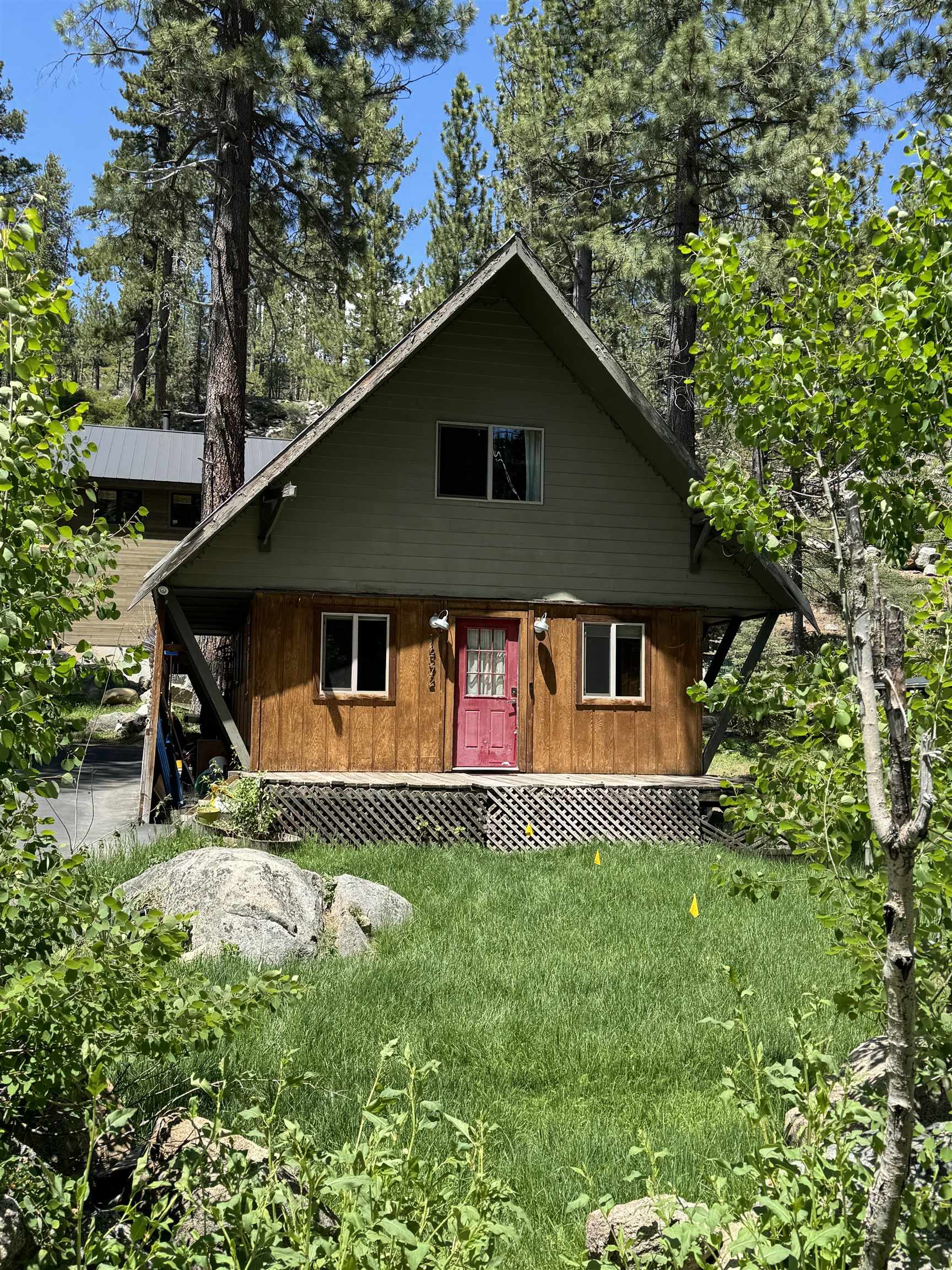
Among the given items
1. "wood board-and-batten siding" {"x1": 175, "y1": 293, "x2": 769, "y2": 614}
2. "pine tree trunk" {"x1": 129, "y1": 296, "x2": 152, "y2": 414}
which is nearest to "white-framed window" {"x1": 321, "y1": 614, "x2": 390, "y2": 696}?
"wood board-and-batten siding" {"x1": 175, "y1": 293, "x2": 769, "y2": 614}

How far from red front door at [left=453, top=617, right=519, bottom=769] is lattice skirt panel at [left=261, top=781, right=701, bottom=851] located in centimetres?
116

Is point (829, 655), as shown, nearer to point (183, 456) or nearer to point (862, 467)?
point (862, 467)

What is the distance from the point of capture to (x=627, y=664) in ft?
51.3

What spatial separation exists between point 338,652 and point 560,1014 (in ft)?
27.3

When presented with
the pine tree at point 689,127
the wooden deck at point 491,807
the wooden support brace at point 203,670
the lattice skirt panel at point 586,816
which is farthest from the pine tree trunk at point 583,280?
the wooden support brace at point 203,670

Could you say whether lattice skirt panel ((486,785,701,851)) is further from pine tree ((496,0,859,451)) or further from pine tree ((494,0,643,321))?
pine tree ((494,0,643,321))

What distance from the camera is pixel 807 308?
16.1 feet

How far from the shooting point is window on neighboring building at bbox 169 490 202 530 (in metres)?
32.4


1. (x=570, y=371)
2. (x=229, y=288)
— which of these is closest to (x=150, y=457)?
(x=229, y=288)

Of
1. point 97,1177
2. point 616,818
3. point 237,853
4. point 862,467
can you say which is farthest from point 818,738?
point 616,818

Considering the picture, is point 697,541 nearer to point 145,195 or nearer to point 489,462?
point 489,462

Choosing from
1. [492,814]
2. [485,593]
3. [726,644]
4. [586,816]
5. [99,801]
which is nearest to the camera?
[492,814]

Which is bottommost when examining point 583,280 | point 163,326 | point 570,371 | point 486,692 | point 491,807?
point 491,807

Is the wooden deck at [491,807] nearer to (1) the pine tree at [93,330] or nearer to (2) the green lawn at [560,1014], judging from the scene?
(2) the green lawn at [560,1014]
